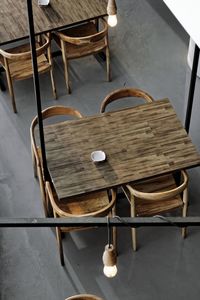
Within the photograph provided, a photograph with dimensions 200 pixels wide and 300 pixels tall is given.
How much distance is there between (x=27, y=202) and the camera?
Answer: 5.83 meters

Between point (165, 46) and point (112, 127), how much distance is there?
2358 mm

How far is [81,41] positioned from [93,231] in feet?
6.85

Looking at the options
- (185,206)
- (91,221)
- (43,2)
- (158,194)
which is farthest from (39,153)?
(91,221)

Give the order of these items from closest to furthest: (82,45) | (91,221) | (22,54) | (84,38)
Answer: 1. (91,221)
2. (22,54)
3. (84,38)
4. (82,45)

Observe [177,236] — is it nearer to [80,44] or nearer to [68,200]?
[68,200]

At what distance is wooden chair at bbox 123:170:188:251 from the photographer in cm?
520

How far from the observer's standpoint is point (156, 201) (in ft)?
17.4

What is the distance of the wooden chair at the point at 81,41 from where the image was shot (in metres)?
6.43

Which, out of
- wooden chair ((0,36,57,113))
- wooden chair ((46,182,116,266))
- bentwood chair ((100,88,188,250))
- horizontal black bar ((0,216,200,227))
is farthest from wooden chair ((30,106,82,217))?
horizontal black bar ((0,216,200,227))

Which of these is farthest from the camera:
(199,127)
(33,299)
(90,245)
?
(199,127)

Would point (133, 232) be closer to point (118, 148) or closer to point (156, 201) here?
point (156, 201)

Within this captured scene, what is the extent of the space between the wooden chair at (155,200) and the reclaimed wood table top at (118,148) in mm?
176

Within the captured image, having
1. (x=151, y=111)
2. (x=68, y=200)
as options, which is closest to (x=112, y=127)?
(x=151, y=111)

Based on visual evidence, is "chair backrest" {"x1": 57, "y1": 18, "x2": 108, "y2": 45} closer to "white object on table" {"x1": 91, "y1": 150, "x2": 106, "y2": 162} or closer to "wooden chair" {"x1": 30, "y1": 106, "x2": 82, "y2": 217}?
"wooden chair" {"x1": 30, "y1": 106, "x2": 82, "y2": 217}
